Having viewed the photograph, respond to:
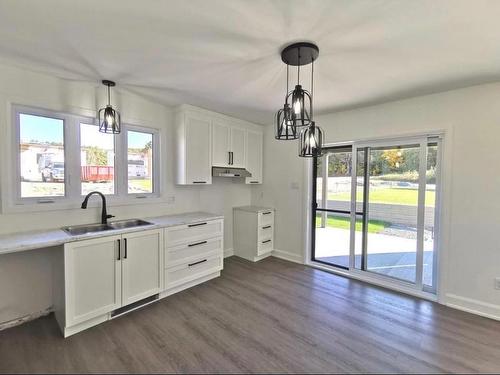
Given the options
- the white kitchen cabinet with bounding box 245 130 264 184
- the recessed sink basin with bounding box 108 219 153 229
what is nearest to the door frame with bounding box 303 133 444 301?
the white kitchen cabinet with bounding box 245 130 264 184

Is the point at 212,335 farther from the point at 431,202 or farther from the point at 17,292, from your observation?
the point at 431,202

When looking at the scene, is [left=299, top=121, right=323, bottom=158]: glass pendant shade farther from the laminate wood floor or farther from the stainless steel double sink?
the stainless steel double sink

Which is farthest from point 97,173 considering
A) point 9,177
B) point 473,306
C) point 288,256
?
point 473,306

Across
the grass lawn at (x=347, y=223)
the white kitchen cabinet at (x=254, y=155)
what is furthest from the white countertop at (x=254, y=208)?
the grass lawn at (x=347, y=223)

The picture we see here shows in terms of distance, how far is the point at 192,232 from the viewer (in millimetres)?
3074

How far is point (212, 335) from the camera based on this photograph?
2.15 m

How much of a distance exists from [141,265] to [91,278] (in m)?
0.47

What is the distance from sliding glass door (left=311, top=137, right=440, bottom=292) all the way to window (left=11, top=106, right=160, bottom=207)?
9.22ft

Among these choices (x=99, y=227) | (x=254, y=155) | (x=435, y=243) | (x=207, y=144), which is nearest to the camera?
(x=99, y=227)

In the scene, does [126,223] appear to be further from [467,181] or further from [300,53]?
[467,181]

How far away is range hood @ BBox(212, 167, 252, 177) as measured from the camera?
3.62 m

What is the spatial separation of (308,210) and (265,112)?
5.70ft

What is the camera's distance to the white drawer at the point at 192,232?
2854 mm

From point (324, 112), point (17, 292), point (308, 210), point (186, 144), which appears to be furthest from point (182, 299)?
point (324, 112)
